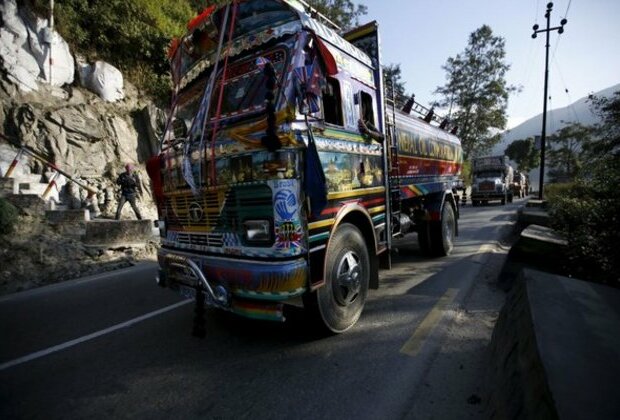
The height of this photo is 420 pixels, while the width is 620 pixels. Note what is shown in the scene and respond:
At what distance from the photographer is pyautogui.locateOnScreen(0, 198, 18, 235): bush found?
22.3ft

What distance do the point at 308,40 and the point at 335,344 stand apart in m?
2.90

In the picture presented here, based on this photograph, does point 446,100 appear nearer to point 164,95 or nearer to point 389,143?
point 164,95

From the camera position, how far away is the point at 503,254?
6.80 meters

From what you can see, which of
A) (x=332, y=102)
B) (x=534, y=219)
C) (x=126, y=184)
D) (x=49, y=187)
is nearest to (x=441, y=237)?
(x=534, y=219)

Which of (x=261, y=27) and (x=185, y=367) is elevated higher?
(x=261, y=27)

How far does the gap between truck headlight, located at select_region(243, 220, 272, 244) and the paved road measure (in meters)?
1.09

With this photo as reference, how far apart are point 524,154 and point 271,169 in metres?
66.5

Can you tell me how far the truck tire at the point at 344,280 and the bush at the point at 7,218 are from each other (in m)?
7.45

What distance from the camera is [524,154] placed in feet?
187

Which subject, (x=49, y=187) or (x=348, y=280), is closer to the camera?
(x=348, y=280)

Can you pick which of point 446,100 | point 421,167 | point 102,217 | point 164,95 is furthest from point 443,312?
point 446,100

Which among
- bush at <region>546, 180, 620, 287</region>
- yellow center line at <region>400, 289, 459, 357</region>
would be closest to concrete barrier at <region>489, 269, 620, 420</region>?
yellow center line at <region>400, 289, 459, 357</region>

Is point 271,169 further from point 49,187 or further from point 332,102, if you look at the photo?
point 49,187

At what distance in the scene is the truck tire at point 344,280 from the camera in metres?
3.13
